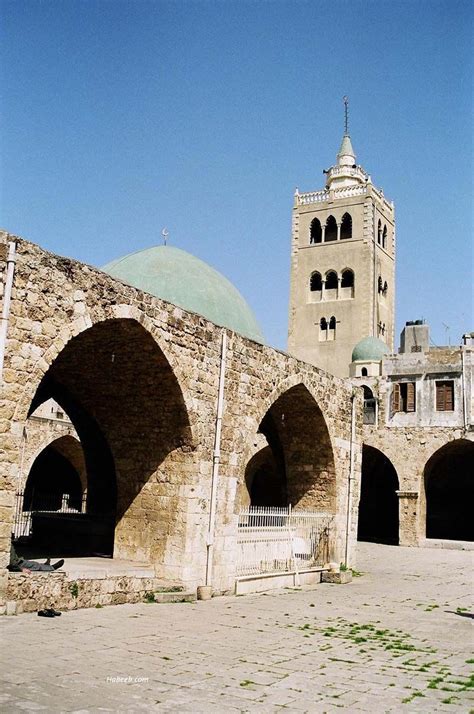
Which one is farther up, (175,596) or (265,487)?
(265,487)

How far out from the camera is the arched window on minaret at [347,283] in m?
39.3

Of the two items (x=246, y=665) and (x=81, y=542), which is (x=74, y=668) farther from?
(x=81, y=542)

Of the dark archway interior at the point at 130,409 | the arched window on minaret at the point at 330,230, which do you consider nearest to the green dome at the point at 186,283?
the dark archway interior at the point at 130,409

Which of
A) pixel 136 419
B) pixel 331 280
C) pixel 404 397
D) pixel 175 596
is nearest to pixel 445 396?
pixel 404 397

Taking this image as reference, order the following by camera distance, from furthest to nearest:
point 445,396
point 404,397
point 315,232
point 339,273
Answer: point 315,232
point 339,273
point 404,397
point 445,396

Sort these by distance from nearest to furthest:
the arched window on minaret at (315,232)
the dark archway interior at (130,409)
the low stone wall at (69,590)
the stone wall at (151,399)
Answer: the low stone wall at (69,590)
the stone wall at (151,399)
the dark archway interior at (130,409)
the arched window on minaret at (315,232)

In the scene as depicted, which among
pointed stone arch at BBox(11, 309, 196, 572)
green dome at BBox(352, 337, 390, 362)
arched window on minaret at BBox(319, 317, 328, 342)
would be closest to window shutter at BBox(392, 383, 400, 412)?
green dome at BBox(352, 337, 390, 362)

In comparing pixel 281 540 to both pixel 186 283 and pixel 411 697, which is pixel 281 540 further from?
pixel 411 697

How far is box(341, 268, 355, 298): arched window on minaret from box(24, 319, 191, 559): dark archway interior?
30559mm

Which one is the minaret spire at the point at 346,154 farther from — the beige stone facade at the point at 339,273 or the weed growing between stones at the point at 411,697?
the weed growing between stones at the point at 411,697

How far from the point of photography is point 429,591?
1058 centimetres

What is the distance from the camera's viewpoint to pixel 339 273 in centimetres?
3991

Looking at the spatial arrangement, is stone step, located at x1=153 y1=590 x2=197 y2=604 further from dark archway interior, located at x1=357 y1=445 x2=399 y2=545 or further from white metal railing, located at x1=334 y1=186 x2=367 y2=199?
white metal railing, located at x1=334 y1=186 x2=367 y2=199

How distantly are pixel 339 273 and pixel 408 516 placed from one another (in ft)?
72.0
